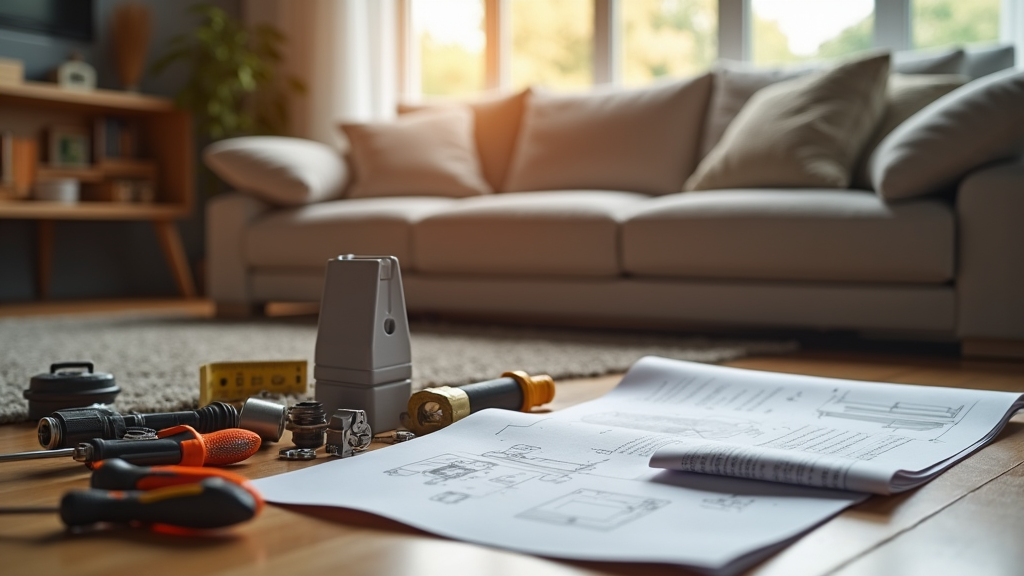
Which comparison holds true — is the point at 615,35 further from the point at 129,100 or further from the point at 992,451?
the point at 992,451

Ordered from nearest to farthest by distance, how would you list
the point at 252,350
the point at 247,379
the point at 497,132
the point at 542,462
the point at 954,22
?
the point at 542,462
the point at 247,379
the point at 252,350
the point at 954,22
the point at 497,132

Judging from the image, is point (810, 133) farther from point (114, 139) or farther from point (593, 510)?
point (114, 139)

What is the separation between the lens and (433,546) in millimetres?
793

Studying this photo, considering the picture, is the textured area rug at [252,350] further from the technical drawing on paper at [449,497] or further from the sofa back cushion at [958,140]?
the technical drawing on paper at [449,497]

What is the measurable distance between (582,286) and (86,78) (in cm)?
283

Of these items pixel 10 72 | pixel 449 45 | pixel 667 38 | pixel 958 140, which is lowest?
pixel 958 140

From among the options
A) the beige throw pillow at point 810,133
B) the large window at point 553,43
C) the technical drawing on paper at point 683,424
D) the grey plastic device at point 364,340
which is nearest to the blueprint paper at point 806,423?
the technical drawing on paper at point 683,424

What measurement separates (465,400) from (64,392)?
605 mm

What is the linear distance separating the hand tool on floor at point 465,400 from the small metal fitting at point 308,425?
0.41 ft

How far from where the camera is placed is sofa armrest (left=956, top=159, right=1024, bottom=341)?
7.03ft

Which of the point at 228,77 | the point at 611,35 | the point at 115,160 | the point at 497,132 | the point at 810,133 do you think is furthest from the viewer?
the point at 228,77

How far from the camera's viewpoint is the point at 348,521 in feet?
2.84

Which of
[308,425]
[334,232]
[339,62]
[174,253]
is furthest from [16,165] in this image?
[308,425]

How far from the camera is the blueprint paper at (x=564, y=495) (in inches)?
30.4
